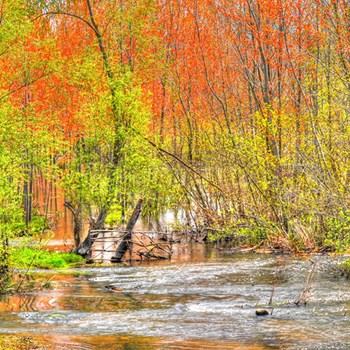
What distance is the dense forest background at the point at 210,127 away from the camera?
69.5 feet

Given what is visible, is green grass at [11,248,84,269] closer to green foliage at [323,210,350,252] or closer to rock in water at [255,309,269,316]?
green foliage at [323,210,350,252]

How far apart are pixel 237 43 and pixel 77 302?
1743 cm

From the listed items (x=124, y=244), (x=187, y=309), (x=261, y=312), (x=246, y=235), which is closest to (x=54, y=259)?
(x=124, y=244)

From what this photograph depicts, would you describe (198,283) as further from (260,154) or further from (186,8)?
(186,8)

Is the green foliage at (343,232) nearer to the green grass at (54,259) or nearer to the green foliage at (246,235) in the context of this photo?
the green foliage at (246,235)

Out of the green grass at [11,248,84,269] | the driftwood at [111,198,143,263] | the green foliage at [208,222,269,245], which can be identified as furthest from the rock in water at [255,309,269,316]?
the driftwood at [111,198,143,263]

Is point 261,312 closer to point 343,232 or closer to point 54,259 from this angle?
point 343,232

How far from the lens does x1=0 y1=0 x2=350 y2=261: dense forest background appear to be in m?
21.2

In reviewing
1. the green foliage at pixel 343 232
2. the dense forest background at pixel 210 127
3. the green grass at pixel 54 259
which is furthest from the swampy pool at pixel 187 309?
the dense forest background at pixel 210 127

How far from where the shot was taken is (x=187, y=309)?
1645 centimetres

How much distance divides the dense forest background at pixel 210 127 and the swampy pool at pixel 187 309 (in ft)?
5.97

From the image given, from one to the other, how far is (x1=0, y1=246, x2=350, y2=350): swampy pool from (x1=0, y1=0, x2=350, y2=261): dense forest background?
1818 mm

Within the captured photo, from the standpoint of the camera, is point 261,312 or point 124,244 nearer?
→ point 261,312

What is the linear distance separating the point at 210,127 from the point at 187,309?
746 inches
